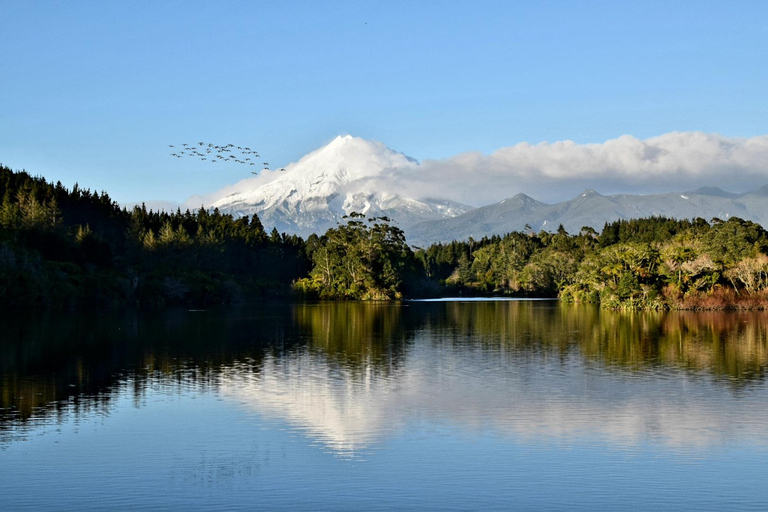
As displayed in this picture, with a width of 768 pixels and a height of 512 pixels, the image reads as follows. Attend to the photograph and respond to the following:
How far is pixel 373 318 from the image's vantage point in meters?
74.4

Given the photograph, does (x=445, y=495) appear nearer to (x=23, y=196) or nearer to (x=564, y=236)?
(x=23, y=196)

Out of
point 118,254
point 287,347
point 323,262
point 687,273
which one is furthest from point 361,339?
point 323,262

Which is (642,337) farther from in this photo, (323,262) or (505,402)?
(323,262)

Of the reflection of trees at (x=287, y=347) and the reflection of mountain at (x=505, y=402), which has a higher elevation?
the reflection of trees at (x=287, y=347)

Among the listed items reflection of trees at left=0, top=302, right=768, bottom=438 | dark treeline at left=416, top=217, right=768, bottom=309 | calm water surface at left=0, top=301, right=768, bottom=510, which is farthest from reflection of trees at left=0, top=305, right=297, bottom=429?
dark treeline at left=416, top=217, right=768, bottom=309

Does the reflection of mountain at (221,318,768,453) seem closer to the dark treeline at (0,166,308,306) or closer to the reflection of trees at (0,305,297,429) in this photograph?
the reflection of trees at (0,305,297,429)

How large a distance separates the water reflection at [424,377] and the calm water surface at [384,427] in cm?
12

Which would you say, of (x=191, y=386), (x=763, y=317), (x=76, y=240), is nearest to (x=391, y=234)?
(x=76, y=240)

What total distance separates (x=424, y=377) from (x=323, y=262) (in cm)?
10774

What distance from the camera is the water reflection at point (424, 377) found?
2189 centimetres

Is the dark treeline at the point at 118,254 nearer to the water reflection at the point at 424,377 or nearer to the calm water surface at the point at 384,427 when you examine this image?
the water reflection at the point at 424,377

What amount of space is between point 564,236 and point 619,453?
145 meters

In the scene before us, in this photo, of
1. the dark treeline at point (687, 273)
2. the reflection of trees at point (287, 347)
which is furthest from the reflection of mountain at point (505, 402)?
the dark treeline at point (687, 273)

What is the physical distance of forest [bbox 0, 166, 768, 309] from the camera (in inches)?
3278
